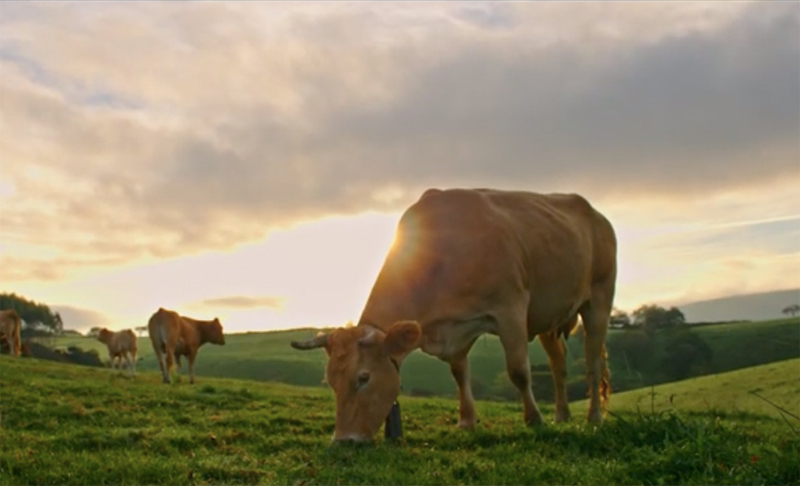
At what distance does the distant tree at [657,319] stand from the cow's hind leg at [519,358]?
43.6 metres

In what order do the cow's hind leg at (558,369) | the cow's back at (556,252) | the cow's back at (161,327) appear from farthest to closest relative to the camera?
the cow's back at (161,327)
the cow's hind leg at (558,369)
the cow's back at (556,252)

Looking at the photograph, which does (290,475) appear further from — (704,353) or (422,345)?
(704,353)

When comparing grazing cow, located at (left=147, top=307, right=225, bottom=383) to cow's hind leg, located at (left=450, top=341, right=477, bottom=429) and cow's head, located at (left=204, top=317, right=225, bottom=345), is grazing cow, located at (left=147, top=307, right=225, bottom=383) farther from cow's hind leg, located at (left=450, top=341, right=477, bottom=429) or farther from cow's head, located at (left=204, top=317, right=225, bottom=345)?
cow's hind leg, located at (left=450, top=341, right=477, bottom=429)

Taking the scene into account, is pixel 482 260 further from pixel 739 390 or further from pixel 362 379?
pixel 739 390

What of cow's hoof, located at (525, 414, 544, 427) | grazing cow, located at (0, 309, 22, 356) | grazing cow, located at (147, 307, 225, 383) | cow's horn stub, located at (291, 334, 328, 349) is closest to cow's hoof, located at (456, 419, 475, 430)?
cow's hoof, located at (525, 414, 544, 427)

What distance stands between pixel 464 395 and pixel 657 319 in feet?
156

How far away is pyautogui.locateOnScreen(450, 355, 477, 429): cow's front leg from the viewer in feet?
36.9

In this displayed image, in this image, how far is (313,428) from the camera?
11469 millimetres

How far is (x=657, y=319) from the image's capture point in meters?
55.8

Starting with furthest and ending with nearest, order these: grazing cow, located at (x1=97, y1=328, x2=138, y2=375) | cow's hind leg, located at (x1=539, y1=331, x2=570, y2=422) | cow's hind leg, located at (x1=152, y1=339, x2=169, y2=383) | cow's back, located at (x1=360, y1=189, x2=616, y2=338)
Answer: grazing cow, located at (x1=97, y1=328, x2=138, y2=375)
cow's hind leg, located at (x1=152, y1=339, x2=169, y2=383)
cow's hind leg, located at (x1=539, y1=331, x2=570, y2=422)
cow's back, located at (x1=360, y1=189, x2=616, y2=338)

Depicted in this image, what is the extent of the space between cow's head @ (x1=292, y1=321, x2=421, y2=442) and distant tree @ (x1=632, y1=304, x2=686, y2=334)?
4582 cm

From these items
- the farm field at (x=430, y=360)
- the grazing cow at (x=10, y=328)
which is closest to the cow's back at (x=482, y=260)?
the farm field at (x=430, y=360)

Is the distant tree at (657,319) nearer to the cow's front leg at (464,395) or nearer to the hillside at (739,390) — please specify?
the hillside at (739,390)

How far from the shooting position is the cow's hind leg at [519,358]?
10.8 m
